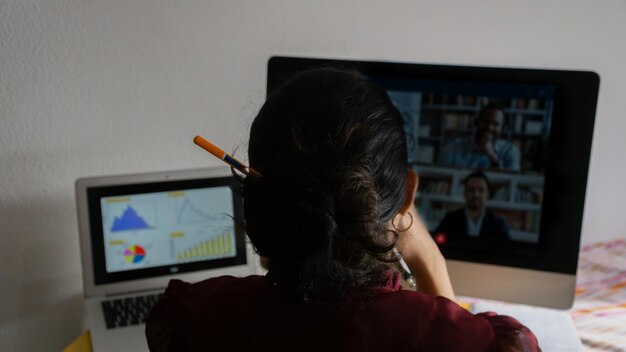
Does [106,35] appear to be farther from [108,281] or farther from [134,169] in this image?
[108,281]

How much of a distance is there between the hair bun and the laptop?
39 centimetres

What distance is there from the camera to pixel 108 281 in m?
1.05

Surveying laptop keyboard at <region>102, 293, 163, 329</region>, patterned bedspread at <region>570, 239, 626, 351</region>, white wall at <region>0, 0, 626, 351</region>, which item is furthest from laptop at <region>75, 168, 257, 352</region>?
patterned bedspread at <region>570, 239, 626, 351</region>

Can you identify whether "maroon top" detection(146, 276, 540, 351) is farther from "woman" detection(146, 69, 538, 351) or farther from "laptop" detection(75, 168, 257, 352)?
"laptop" detection(75, 168, 257, 352)

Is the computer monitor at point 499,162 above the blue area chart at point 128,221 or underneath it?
above

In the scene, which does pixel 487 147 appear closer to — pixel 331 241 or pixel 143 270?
pixel 331 241

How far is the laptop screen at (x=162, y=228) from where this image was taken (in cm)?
104

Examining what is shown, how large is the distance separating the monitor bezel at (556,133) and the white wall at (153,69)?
1.18 ft

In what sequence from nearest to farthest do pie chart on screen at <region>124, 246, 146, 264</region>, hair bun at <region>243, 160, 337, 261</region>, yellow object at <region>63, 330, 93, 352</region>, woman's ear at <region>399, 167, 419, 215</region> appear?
hair bun at <region>243, 160, 337, 261</region> → woman's ear at <region>399, 167, 419, 215</region> → yellow object at <region>63, 330, 93, 352</region> → pie chart on screen at <region>124, 246, 146, 264</region>

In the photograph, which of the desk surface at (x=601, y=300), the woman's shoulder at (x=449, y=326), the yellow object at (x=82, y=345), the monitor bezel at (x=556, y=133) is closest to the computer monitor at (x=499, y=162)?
the monitor bezel at (x=556, y=133)

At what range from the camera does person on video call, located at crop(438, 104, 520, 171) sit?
2.84 feet

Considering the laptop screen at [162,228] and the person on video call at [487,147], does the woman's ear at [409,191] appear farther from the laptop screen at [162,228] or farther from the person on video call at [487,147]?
the laptop screen at [162,228]

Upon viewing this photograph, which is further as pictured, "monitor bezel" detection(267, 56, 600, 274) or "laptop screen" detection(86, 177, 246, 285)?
"laptop screen" detection(86, 177, 246, 285)

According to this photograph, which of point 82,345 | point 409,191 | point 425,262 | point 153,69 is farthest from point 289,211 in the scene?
point 153,69
